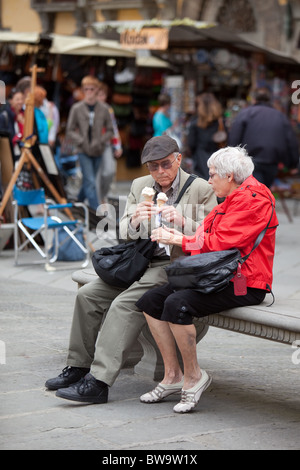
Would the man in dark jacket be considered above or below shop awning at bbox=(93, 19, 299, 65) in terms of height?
below

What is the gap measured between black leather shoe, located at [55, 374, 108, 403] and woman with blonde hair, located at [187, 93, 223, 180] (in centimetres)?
702

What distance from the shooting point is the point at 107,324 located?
4980 millimetres

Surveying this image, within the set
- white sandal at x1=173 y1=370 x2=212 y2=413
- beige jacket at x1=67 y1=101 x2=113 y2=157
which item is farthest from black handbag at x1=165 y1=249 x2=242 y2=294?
beige jacket at x1=67 y1=101 x2=113 y2=157

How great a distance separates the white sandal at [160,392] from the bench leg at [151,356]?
39cm

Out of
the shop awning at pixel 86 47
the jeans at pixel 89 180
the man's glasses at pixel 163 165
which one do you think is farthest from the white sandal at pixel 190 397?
the shop awning at pixel 86 47

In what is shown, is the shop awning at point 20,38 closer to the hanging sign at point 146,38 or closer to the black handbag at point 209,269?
the hanging sign at point 146,38

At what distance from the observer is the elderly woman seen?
4.71 m

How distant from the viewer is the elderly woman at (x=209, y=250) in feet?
15.5

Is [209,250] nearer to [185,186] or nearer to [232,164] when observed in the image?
[232,164]

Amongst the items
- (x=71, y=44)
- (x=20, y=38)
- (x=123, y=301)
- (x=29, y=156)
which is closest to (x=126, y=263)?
(x=123, y=301)

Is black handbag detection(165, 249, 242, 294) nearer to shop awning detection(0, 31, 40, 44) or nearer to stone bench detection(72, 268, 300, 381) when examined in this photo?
stone bench detection(72, 268, 300, 381)

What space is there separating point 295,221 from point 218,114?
2.44 m
